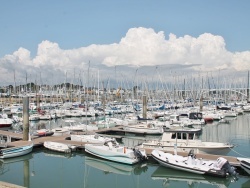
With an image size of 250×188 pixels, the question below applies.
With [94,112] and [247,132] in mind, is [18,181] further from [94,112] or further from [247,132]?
[94,112]

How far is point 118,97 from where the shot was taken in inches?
4476

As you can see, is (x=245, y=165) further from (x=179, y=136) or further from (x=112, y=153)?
(x=112, y=153)

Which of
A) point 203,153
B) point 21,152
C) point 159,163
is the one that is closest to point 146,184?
point 159,163

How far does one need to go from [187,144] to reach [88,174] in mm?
9093

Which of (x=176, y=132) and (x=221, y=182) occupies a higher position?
(x=176, y=132)

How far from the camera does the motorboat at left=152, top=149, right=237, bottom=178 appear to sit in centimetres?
2055

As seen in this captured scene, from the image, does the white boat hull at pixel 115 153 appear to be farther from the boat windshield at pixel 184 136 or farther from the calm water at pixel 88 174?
the boat windshield at pixel 184 136

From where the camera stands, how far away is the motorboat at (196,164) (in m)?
20.5

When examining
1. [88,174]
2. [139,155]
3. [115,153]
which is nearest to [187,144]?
[139,155]

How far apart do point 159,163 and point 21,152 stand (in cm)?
1247

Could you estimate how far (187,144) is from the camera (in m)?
26.9

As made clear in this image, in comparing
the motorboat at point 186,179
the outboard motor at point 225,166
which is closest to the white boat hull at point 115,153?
the motorboat at point 186,179

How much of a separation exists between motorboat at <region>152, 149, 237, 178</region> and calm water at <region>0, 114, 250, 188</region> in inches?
19.1

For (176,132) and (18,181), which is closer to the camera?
(18,181)
